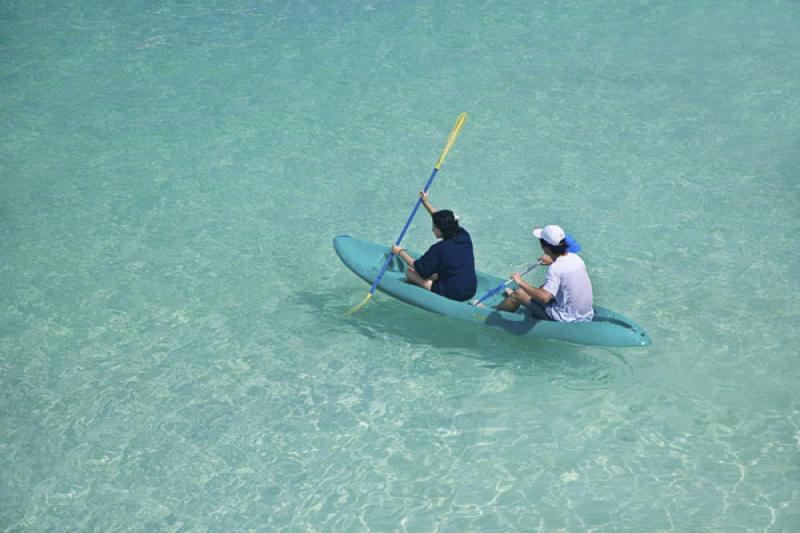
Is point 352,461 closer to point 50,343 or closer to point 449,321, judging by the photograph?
point 449,321

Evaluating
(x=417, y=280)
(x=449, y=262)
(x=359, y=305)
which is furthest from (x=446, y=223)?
(x=359, y=305)

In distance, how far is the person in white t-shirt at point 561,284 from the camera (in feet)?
21.7

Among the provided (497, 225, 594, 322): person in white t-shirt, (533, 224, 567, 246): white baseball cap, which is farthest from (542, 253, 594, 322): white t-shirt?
(533, 224, 567, 246): white baseball cap

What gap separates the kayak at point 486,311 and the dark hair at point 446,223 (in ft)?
1.57

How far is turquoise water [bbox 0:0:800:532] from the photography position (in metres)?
6.11

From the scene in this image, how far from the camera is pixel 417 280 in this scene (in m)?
7.48

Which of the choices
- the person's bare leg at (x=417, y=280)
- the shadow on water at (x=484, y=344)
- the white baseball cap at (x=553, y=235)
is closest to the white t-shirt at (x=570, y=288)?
the white baseball cap at (x=553, y=235)

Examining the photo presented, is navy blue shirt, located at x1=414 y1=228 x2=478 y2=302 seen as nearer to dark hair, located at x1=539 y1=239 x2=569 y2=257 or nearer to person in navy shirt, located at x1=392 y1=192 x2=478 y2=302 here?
person in navy shirt, located at x1=392 y1=192 x2=478 y2=302

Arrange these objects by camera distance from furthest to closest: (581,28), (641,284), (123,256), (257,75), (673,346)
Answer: (581,28) < (257,75) < (123,256) < (641,284) < (673,346)

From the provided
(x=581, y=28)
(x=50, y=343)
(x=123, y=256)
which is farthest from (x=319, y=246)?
(x=581, y=28)

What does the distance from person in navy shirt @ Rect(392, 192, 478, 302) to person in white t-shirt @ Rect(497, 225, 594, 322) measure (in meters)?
0.44

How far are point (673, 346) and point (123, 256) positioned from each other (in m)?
4.68

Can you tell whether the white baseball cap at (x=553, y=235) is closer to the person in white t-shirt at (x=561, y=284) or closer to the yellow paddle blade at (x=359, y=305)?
the person in white t-shirt at (x=561, y=284)

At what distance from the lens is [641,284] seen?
8.09 m
